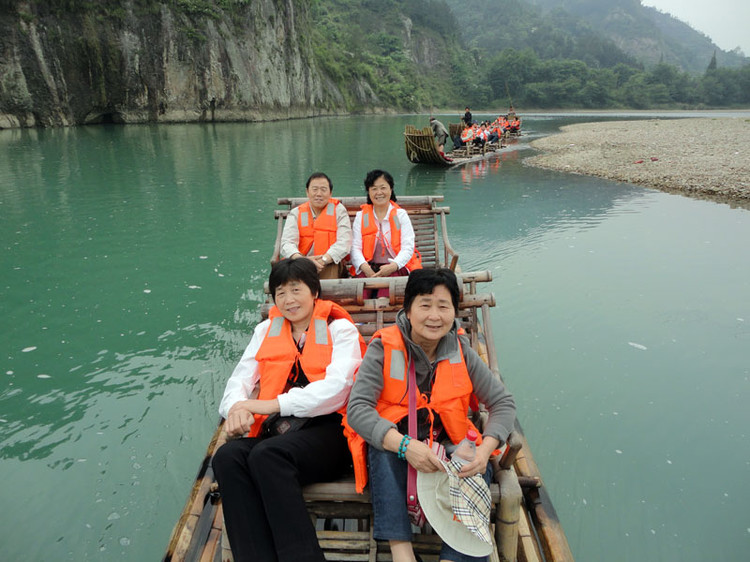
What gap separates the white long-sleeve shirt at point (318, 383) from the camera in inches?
83.3

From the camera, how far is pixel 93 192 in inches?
415

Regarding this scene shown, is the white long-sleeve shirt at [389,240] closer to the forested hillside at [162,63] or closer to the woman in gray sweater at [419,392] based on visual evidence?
the woman in gray sweater at [419,392]

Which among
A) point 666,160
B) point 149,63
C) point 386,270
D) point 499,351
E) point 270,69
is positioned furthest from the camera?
point 270,69

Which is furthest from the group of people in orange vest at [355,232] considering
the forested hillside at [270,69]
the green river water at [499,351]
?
the forested hillside at [270,69]

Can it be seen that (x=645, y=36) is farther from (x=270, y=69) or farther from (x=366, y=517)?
(x=366, y=517)

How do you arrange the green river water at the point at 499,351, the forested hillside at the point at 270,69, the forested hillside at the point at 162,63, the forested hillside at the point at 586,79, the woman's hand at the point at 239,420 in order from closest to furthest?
the woman's hand at the point at 239,420 < the green river water at the point at 499,351 < the forested hillside at the point at 162,63 < the forested hillside at the point at 270,69 < the forested hillside at the point at 586,79

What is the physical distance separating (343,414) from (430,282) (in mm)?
779

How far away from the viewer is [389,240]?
14.3ft

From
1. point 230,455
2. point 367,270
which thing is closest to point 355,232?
point 367,270

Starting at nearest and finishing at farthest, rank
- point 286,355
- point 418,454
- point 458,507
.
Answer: point 458,507 < point 418,454 < point 286,355

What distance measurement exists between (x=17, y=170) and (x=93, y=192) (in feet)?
13.2

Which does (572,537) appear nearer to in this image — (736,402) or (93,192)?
(736,402)

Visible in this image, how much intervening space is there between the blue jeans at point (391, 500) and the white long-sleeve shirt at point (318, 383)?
320 mm

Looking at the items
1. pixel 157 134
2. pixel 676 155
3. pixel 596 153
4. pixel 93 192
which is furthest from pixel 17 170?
pixel 676 155
